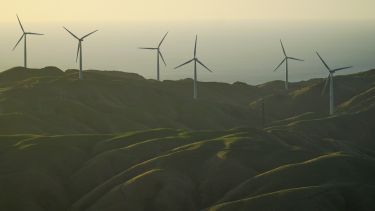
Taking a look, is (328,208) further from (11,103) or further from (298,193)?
(11,103)

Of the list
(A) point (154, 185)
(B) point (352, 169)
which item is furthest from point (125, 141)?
(B) point (352, 169)

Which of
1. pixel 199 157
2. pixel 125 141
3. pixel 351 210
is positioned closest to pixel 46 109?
pixel 125 141

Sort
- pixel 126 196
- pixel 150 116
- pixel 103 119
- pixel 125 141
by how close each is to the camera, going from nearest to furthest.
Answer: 1. pixel 126 196
2. pixel 125 141
3. pixel 103 119
4. pixel 150 116

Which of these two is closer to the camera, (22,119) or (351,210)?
(351,210)

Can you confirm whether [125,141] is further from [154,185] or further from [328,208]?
[328,208]

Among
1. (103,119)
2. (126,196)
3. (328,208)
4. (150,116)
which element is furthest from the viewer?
(150,116)

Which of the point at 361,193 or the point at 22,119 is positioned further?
the point at 22,119

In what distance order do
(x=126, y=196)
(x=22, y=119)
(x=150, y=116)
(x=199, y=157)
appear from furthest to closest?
(x=150, y=116), (x=22, y=119), (x=199, y=157), (x=126, y=196)

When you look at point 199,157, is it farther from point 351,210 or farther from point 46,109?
point 46,109

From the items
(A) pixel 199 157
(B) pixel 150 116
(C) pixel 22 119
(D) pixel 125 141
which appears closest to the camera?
(A) pixel 199 157
